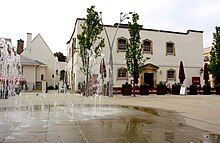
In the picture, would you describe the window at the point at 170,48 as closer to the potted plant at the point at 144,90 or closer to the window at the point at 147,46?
the window at the point at 147,46

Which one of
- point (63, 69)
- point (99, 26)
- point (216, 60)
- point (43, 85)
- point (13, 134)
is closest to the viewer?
point (13, 134)

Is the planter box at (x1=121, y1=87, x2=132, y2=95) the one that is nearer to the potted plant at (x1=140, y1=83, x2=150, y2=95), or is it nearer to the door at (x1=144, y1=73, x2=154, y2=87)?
the potted plant at (x1=140, y1=83, x2=150, y2=95)

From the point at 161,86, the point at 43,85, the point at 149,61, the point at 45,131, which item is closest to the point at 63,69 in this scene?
the point at 43,85

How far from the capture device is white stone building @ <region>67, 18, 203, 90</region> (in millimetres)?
35062

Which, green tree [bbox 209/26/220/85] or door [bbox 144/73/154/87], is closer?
green tree [bbox 209/26/220/85]

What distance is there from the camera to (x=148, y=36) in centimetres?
3681

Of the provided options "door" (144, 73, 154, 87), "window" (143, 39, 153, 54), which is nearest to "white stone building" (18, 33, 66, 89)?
"door" (144, 73, 154, 87)

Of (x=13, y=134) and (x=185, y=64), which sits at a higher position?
(x=185, y=64)

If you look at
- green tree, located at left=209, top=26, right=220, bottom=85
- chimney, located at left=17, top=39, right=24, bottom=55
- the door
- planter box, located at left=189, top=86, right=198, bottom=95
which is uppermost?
chimney, located at left=17, top=39, right=24, bottom=55

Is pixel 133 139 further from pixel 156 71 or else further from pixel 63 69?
pixel 63 69

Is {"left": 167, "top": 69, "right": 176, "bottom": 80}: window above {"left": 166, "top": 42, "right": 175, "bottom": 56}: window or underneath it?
underneath

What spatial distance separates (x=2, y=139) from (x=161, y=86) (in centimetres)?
2503

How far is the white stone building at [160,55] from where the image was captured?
115ft

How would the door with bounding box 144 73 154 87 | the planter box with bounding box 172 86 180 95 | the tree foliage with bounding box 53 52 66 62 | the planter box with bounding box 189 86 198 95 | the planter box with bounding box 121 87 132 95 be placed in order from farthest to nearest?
1. the tree foliage with bounding box 53 52 66 62
2. the door with bounding box 144 73 154 87
3. the planter box with bounding box 189 86 198 95
4. the planter box with bounding box 172 86 180 95
5. the planter box with bounding box 121 87 132 95
